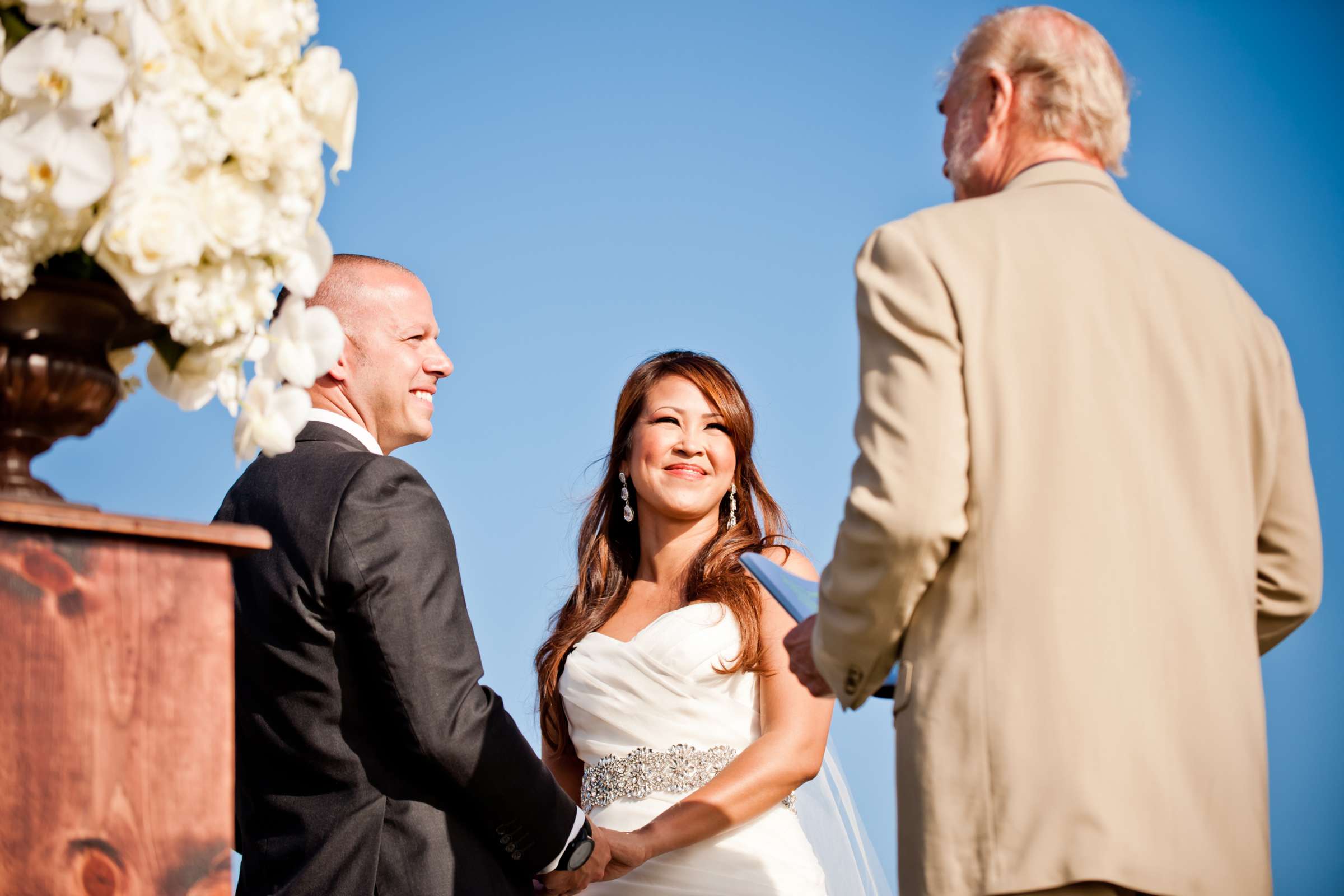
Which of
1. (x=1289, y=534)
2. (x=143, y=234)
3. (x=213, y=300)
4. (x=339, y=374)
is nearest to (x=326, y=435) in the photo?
(x=339, y=374)

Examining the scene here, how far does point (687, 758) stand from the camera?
426cm

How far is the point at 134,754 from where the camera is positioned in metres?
1.63

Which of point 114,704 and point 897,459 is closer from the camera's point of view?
point 114,704

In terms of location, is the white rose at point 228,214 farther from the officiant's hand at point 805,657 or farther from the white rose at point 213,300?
the officiant's hand at point 805,657

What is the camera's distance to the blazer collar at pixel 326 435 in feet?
11.1

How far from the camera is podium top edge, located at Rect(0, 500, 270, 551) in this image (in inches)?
62.1

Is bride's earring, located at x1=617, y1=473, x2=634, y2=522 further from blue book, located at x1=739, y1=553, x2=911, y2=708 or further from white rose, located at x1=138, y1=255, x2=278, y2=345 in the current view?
white rose, located at x1=138, y1=255, x2=278, y2=345

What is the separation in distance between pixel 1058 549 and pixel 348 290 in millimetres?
2387

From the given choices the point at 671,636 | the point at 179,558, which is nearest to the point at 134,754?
the point at 179,558

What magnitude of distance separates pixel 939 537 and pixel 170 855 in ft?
4.25

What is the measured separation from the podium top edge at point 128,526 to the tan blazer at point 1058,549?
1062mm

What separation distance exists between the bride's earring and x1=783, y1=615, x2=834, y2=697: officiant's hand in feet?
7.83

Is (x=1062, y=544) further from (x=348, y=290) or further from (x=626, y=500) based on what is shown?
(x=626, y=500)

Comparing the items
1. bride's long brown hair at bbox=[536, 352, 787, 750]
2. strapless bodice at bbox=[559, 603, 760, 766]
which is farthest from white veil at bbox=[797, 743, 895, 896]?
bride's long brown hair at bbox=[536, 352, 787, 750]
